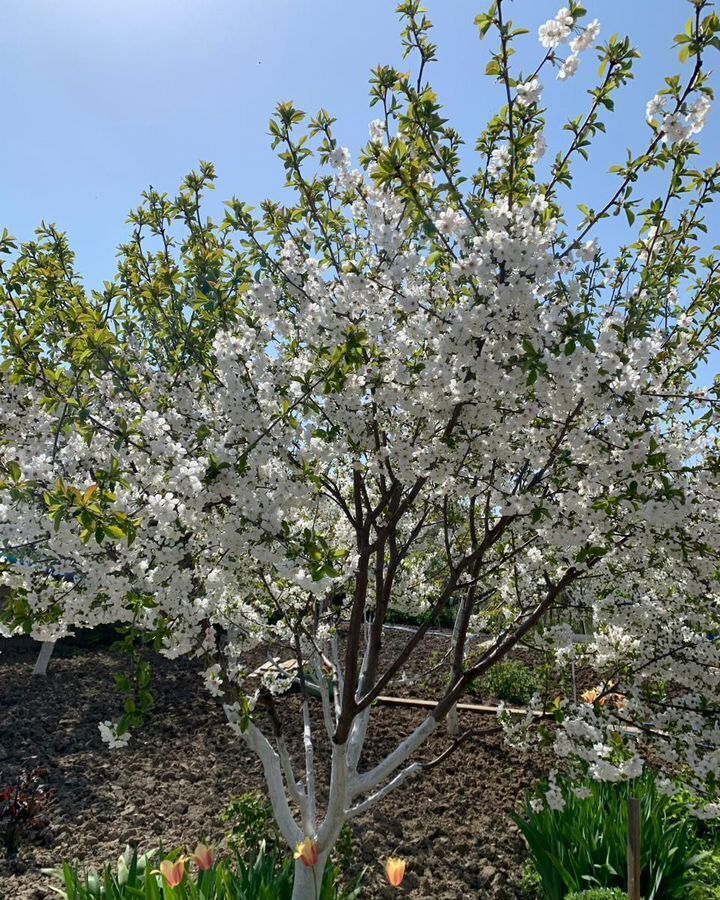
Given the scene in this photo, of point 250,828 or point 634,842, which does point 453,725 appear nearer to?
point 250,828

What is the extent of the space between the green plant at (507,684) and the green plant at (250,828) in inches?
147

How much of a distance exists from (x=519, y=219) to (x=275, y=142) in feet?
4.88

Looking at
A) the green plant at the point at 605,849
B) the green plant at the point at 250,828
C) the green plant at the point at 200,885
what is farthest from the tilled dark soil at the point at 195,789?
the green plant at the point at 200,885

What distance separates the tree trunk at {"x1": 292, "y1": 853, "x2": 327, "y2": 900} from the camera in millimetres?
3326

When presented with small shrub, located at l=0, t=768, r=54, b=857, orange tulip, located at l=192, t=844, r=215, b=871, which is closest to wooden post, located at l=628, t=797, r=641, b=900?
orange tulip, located at l=192, t=844, r=215, b=871

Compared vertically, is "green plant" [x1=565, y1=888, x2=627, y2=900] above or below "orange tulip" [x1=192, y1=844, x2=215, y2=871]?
below

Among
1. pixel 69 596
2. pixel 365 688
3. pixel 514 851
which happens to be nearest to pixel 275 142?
pixel 69 596

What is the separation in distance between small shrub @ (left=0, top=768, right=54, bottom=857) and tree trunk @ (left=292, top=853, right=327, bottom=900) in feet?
8.12

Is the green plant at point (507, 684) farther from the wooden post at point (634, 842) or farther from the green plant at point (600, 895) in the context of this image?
the wooden post at point (634, 842)

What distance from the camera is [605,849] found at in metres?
3.67

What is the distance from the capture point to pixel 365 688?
4078mm

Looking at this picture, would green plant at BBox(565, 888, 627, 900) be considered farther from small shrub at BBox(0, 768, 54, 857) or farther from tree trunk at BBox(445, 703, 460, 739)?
small shrub at BBox(0, 768, 54, 857)

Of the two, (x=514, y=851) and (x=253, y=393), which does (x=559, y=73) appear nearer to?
(x=253, y=393)

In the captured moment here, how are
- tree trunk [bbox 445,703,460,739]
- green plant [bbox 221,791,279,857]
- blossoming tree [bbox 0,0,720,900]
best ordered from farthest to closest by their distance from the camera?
1. tree trunk [bbox 445,703,460,739]
2. green plant [bbox 221,791,279,857]
3. blossoming tree [bbox 0,0,720,900]
